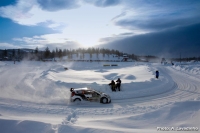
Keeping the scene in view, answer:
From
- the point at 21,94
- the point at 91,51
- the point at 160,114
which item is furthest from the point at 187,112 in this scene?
the point at 91,51

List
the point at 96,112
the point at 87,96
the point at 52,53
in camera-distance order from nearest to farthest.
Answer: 1. the point at 96,112
2. the point at 87,96
3. the point at 52,53

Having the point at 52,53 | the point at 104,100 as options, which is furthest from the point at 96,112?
the point at 52,53

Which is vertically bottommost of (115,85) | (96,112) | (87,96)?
(96,112)

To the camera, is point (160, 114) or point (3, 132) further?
point (160, 114)

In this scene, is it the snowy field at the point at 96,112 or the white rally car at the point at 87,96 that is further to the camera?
the white rally car at the point at 87,96

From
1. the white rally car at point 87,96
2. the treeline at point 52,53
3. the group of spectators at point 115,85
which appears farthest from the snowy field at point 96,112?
the treeline at point 52,53

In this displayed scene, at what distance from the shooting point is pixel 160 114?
8133 millimetres

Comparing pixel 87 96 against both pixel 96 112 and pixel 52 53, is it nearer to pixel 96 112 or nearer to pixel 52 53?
pixel 96 112

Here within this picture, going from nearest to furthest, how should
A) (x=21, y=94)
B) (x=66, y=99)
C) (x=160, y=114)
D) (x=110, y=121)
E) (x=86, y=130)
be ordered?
(x=86, y=130)
(x=110, y=121)
(x=160, y=114)
(x=66, y=99)
(x=21, y=94)

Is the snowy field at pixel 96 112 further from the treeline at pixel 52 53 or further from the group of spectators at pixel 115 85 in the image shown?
the treeline at pixel 52 53

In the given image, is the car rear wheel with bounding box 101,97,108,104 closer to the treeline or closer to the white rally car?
the white rally car

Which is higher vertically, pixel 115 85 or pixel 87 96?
pixel 115 85

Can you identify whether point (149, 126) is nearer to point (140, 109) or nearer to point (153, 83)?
point (140, 109)

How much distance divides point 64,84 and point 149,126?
12969 millimetres
